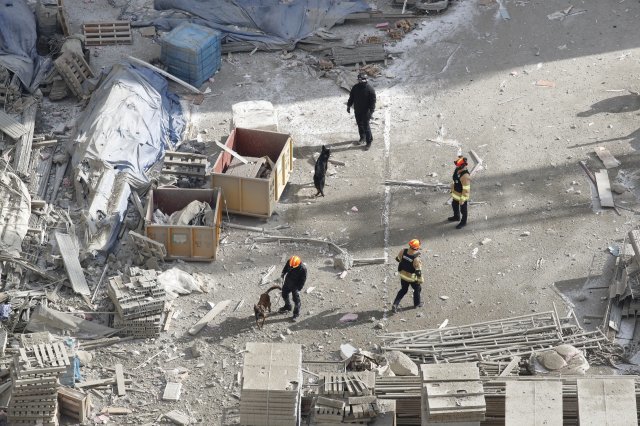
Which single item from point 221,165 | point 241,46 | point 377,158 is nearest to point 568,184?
point 377,158

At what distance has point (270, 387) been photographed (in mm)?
18375

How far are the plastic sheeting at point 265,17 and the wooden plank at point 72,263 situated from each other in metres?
8.68

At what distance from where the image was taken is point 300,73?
2958 centimetres

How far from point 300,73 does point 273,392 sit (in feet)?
41.7

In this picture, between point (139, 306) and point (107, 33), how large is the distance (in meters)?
10.7

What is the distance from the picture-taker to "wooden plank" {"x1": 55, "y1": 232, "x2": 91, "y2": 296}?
22797mm

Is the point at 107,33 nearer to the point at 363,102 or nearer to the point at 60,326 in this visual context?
the point at 363,102

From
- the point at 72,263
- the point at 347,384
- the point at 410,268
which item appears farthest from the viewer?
the point at 72,263

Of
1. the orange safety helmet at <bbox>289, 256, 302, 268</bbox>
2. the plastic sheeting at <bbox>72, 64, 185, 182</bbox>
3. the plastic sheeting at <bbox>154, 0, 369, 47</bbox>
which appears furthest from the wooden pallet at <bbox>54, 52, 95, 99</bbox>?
the orange safety helmet at <bbox>289, 256, 302, 268</bbox>

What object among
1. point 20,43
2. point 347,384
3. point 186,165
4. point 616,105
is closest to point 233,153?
point 186,165

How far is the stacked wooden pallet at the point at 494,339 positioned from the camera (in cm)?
2136

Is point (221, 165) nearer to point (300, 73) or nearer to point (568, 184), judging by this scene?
point (300, 73)

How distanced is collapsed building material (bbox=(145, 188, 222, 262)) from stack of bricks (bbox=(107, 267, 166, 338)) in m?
1.61

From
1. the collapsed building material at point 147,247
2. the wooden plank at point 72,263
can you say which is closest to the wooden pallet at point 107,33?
the wooden plank at point 72,263
